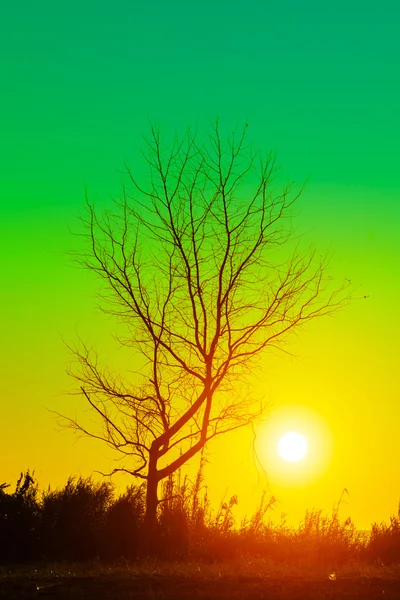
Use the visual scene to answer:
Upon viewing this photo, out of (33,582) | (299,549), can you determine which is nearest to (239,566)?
(299,549)

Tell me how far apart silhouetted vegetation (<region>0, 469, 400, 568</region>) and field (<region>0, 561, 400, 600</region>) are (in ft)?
7.99

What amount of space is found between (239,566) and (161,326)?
6.26 metres

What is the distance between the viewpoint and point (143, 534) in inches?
703

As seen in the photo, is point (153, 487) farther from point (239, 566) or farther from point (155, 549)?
point (239, 566)

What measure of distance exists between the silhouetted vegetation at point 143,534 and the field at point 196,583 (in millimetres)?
2434

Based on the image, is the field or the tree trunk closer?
the field

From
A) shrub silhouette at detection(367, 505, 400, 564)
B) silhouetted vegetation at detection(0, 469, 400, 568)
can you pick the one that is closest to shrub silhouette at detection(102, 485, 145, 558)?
silhouetted vegetation at detection(0, 469, 400, 568)

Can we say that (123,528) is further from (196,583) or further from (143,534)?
(196,583)

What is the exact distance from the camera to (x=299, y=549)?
17.6 meters

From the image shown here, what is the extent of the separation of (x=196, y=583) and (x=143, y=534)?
5.32 meters

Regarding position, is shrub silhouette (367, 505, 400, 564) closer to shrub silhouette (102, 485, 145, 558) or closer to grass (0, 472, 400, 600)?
grass (0, 472, 400, 600)

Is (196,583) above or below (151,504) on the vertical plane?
below

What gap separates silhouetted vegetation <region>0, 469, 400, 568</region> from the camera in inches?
683

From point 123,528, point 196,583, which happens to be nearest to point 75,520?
point 123,528
